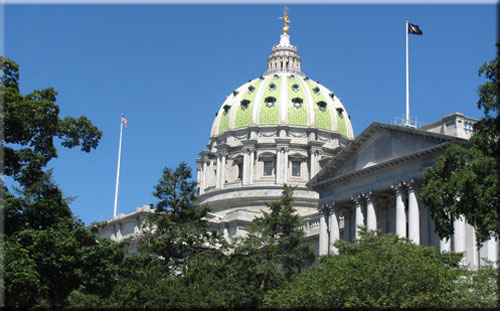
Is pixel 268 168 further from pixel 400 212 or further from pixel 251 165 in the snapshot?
pixel 400 212

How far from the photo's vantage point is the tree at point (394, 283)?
3981cm

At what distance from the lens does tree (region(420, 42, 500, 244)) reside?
31547 mm

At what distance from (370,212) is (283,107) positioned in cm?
5029

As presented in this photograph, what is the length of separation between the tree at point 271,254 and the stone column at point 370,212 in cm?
537

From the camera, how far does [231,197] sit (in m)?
104

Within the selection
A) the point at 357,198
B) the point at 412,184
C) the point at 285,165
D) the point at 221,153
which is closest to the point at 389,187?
the point at 412,184

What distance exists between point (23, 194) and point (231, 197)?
6202cm

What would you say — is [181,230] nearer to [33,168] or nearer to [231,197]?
[33,168]

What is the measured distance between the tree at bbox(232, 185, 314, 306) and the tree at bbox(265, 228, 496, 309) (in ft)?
26.9

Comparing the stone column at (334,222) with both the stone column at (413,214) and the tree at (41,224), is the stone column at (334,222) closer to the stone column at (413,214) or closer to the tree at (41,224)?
the stone column at (413,214)

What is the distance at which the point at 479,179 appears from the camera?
31.8 meters

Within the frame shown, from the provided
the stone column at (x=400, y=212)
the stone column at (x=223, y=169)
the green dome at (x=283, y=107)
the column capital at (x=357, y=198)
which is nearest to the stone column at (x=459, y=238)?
the stone column at (x=400, y=212)

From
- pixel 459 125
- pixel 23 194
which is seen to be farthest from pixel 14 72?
pixel 459 125

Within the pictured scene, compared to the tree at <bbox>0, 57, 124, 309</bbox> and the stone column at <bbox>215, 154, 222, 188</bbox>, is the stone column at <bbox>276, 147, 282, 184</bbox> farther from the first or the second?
the tree at <bbox>0, 57, 124, 309</bbox>
